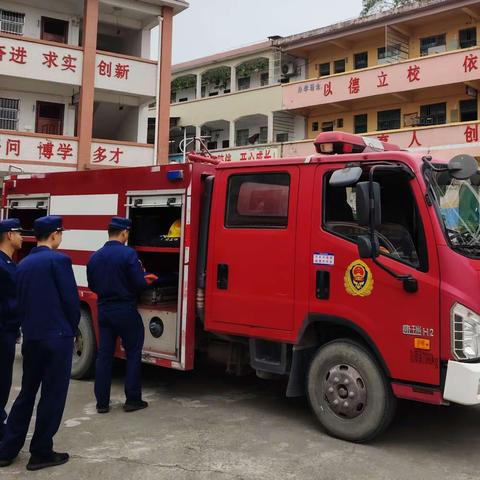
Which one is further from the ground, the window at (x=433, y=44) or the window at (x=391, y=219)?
the window at (x=433, y=44)

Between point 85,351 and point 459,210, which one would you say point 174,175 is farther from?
point 459,210

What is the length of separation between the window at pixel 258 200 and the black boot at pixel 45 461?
243cm

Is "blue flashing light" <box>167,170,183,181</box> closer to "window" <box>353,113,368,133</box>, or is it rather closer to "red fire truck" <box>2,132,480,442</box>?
"red fire truck" <box>2,132,480,442</box>

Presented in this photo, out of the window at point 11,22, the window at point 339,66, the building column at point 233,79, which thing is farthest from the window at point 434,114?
the window at point 11,22

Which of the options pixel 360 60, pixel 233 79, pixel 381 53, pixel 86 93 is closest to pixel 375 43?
pixel 381 53

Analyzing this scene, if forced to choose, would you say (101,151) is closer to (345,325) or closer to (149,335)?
(149,335)

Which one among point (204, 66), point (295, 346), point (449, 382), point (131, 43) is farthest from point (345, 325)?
point (204, 66)

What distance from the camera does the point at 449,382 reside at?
4148 mm

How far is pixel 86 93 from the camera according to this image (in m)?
19.7

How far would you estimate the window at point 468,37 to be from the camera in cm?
2158

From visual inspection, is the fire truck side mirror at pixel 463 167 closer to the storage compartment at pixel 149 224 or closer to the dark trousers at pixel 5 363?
the storage compartment at pixel 149 224

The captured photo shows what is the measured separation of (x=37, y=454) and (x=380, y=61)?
23.2 metres

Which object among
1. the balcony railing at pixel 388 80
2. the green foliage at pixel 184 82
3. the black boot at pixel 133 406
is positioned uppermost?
the green foliage at pixel 184 82

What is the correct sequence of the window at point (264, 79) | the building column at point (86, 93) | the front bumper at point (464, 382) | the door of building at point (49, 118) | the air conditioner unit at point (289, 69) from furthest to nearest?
the window at point (264, 79) < the air conditioner unit at point (289, 69) < the door of building at point (49, 118) < the building column at point (86, 93) < the front bumper at point (464, 382)
